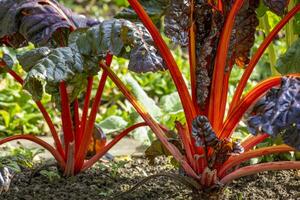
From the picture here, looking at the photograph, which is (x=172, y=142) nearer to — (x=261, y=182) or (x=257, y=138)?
(x=257, y=138)

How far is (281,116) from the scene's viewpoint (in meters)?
1.94

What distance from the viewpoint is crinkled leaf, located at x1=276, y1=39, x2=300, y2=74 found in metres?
2.40

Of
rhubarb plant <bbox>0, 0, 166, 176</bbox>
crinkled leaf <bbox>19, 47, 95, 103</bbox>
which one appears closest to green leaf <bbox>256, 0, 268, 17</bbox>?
rhubarb plant <bbox>0, 0, 166, 176</bbox>

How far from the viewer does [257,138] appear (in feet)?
7.66

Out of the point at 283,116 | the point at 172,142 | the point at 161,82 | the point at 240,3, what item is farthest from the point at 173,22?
the point at 161,82

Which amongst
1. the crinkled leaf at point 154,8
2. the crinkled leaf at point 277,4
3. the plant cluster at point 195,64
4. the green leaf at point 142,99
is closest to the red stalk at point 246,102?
the plant cluster at point 195,64

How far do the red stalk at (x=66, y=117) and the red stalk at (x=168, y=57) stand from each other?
1.29 feet

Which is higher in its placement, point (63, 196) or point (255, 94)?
point (255, 94)

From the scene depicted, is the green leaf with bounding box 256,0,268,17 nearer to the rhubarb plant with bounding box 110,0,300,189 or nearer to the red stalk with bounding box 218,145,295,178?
the rhubarb plant with bounding box 110,0,300,189

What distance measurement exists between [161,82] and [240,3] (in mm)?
2440

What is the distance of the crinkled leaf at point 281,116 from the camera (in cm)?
192

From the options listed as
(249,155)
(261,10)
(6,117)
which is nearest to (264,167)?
(249,155)

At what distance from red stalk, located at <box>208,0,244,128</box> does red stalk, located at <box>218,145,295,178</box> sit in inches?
4.8

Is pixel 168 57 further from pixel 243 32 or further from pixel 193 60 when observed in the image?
pixel 243 32
